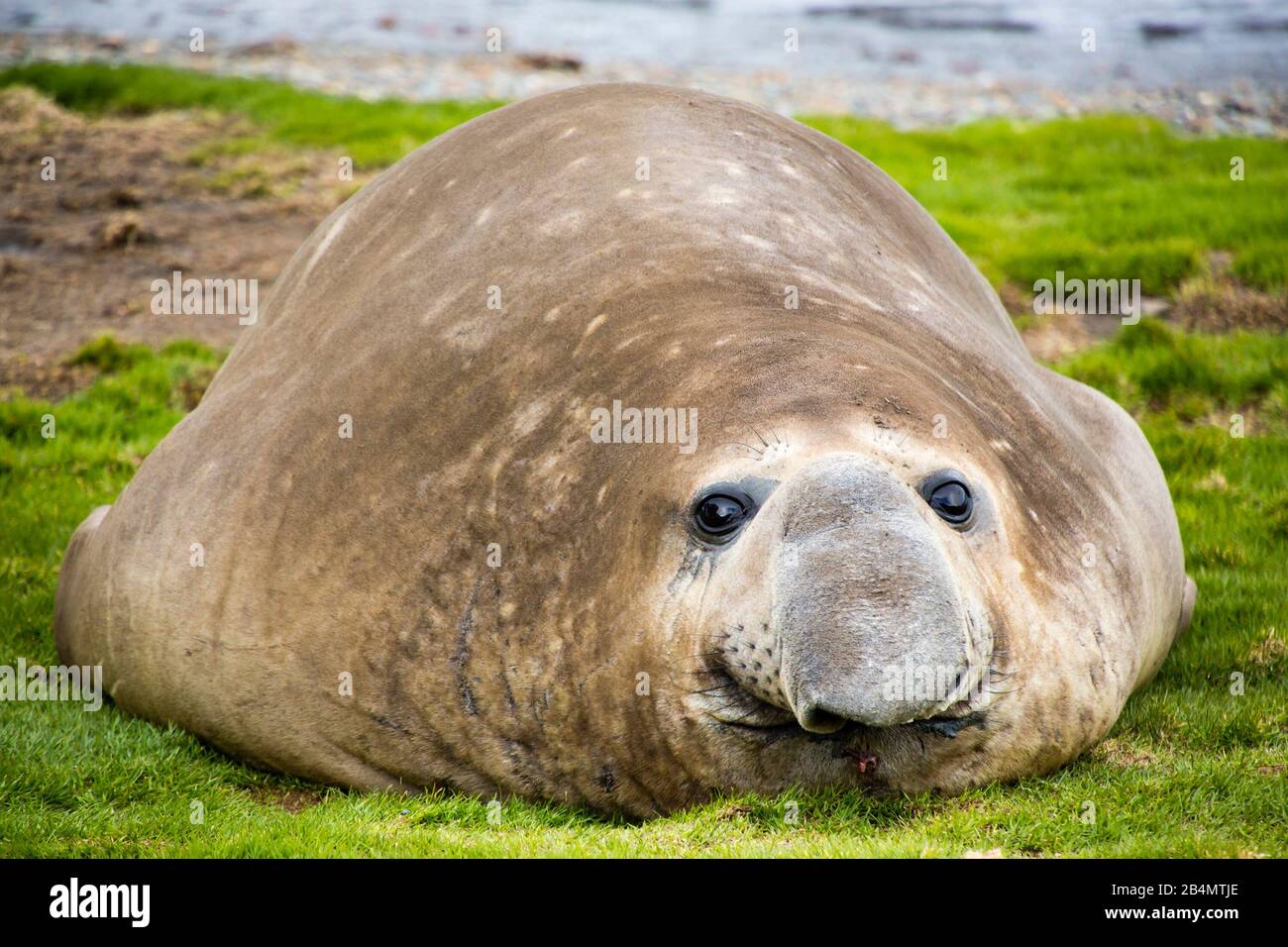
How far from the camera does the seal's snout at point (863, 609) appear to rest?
Result: 3.30 metres

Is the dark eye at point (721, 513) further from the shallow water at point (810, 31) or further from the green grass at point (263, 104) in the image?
the shallow water at point (810, 31)

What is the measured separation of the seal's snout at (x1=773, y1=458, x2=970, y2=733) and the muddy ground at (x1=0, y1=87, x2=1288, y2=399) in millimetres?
6118

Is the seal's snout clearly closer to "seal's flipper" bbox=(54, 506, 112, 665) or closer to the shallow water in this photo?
"seal's flipper" bbox=(54, 506, 112, 665)

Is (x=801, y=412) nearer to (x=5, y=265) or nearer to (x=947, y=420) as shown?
(x=947, y=420)

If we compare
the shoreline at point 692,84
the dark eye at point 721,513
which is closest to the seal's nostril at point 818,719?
the dark eye at point 721,513

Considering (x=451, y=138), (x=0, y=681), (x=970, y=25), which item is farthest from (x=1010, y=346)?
(x=970, y=25)

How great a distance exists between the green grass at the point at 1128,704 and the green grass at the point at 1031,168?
0.04m

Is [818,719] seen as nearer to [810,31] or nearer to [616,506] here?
[616,506]

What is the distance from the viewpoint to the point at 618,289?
4.54m

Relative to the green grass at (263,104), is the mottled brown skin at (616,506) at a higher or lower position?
lower

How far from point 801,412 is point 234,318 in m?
7.09

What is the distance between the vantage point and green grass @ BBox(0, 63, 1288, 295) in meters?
10.5

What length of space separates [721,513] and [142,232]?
339 inches

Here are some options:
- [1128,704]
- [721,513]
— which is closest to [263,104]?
[1128,704]
